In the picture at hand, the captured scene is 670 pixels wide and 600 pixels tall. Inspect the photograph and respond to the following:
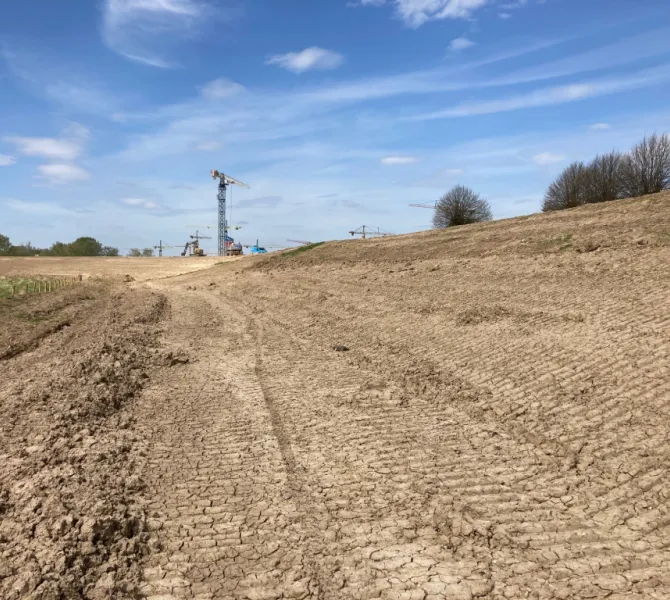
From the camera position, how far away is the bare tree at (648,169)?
28375 mm

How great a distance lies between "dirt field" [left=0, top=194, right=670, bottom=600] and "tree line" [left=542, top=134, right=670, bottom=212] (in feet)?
70.0

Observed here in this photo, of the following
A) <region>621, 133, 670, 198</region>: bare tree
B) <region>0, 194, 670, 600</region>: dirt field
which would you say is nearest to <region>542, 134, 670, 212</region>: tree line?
<region>621, 133, 670, 198</region>: bare tree

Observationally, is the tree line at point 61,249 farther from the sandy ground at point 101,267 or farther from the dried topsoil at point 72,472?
the dried topsoil at point 72,472

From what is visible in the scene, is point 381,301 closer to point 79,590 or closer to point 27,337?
point 27,337

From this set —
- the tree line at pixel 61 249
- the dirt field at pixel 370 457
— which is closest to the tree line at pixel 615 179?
the dirt field at pixel 370 457

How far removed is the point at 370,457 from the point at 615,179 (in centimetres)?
3173

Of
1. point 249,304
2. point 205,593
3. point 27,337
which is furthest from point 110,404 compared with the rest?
point 249,304

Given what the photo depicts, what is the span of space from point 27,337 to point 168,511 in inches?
364

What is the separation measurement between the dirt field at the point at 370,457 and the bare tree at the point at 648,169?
21223 millimetres

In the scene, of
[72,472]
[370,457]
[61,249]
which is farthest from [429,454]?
[61,249]

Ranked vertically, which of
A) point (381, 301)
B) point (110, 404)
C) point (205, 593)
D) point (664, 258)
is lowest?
point (205, 593)

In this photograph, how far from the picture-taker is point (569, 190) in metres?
32.7

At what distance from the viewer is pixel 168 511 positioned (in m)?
3.87

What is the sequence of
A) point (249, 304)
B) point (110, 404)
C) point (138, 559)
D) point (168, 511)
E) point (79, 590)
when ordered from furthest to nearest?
point (249, 304) → point (110, 404) → point (168, 511) → point (138, 559) → point (79, 590)
